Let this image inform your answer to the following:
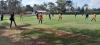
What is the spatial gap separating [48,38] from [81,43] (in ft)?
11.9

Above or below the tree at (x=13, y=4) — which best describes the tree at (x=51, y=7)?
below

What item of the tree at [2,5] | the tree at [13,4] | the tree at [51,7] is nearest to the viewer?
the tree at [13,4]

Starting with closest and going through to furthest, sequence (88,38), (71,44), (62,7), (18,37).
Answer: (71,44), (88,38), (18,37), (62,7)

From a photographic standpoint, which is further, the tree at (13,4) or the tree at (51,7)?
the tree at (51,7)

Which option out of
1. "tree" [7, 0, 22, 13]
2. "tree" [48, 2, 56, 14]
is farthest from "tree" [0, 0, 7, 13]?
"tree" [48, 2, 56, 14]

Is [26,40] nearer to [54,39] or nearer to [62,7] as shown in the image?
A: [54,39]

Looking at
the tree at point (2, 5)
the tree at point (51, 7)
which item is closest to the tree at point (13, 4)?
the tree at point (2, 5)

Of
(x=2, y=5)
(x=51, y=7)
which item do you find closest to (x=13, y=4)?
(x=2, y=5)

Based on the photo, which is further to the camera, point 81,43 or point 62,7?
point 62,7

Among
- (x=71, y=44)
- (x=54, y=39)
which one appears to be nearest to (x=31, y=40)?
(x=54, y=39)

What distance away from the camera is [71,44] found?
19.3m

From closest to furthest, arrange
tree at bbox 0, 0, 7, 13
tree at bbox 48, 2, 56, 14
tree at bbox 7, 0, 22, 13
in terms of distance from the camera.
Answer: tree at bbox 7, 0, 22, 13, tree at bbox 0, 0, 7, 13, tree at bbox 48, 2, 56, 14

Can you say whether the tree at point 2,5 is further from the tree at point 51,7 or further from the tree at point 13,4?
the tree at point 51,7

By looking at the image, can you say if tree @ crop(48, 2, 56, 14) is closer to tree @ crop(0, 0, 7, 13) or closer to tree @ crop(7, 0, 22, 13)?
tree @ crop(0, 0, 7, 13)
